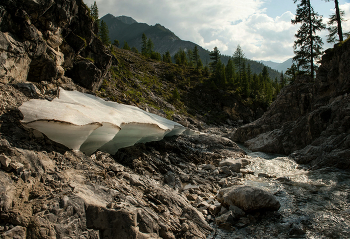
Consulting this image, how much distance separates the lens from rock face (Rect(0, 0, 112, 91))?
7.43 metres

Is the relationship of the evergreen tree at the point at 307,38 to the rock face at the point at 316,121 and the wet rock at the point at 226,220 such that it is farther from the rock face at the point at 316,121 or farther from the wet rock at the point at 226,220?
the wet rock at the point at 226,220

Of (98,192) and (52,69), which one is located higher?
(52,69)

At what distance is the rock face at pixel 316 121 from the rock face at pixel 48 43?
52.4 ft

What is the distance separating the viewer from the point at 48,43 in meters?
10.2

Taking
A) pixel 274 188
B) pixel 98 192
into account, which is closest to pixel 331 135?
pixel 274 188

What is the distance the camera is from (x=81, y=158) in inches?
252

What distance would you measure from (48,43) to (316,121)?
19.6 metres

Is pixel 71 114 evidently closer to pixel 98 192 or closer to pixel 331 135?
pixel 98 192

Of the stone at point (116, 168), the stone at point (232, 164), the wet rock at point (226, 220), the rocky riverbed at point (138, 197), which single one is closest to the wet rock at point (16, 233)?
the rocky riverbed at point (138, 197)

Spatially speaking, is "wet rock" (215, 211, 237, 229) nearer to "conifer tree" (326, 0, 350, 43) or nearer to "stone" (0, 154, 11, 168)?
"stone" (0, 154, 11, 168)

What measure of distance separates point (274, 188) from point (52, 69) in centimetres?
1223

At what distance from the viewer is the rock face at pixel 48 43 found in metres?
7.43

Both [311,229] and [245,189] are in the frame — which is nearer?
[311,229]

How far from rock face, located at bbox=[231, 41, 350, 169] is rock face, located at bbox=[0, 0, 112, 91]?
15977 mm
